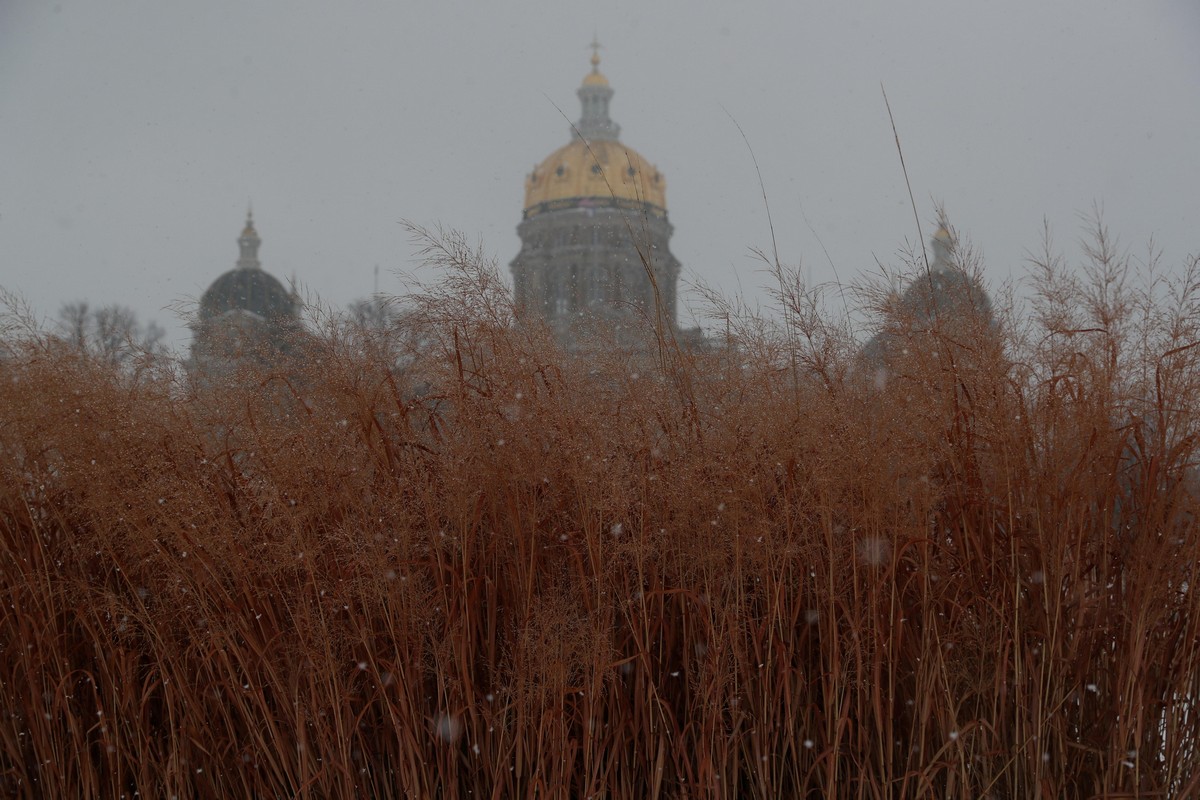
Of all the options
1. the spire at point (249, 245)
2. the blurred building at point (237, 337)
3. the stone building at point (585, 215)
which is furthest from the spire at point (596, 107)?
the blurred building at point (237, 337)

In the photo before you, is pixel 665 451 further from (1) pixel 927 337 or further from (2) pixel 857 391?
(1) pixel 927 337

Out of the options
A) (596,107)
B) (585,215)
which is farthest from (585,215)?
(596,107)

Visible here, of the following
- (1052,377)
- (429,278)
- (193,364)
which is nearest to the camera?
(1052,377)

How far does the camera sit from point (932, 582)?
1.69 metres

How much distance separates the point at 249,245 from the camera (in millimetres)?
38969

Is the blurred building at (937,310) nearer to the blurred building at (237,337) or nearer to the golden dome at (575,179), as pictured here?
the blurred building at (237,337)

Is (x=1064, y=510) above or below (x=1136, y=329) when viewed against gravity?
below

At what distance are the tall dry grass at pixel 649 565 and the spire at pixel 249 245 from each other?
3776 centimetres

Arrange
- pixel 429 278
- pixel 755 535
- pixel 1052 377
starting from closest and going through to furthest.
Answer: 1. pixel 755 535
2. pixel 1052 377
3. pixel 429 278

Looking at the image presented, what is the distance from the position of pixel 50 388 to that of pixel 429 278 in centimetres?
61

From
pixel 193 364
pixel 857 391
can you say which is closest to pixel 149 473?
pixel 193 364

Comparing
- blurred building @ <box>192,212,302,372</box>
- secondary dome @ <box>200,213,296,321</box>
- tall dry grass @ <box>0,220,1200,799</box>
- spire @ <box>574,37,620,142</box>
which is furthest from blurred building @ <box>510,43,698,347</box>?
tall dry grass @ <box>0,220,1200,799</box>

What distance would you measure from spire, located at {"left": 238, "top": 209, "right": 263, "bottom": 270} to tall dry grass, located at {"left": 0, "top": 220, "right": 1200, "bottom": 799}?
37763mm

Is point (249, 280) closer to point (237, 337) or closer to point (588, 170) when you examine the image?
point (588, 170)
